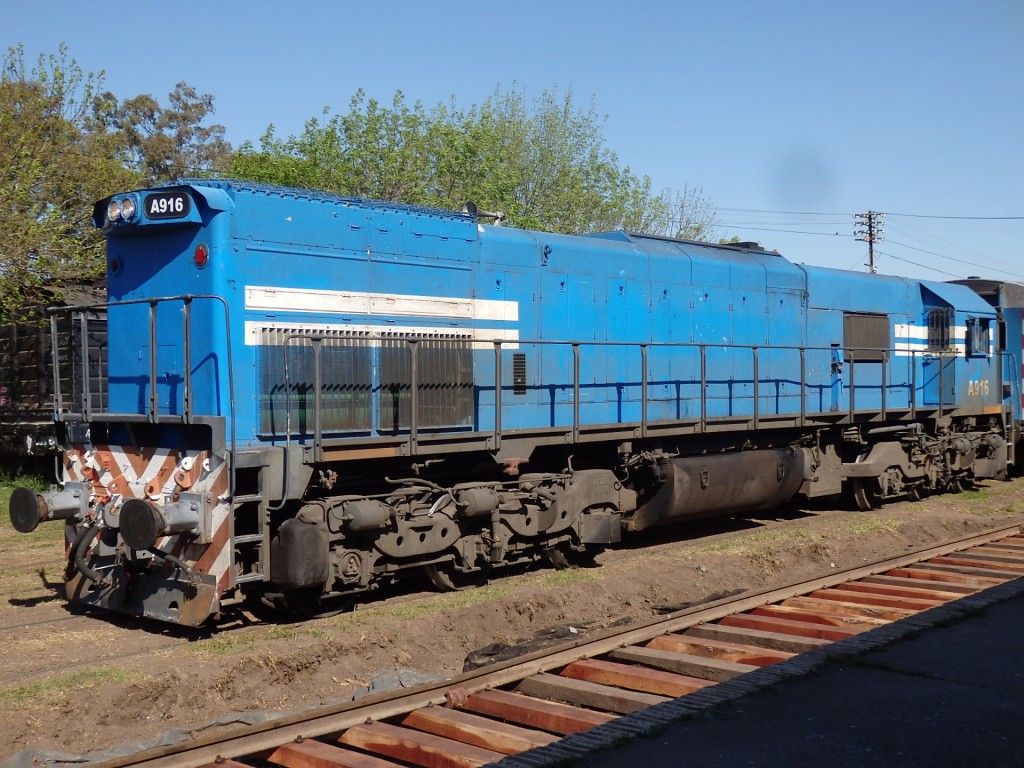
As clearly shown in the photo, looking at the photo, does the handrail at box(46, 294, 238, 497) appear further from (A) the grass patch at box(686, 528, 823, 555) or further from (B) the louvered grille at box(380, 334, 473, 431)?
(A) the grass patch at box(686, 528, 823, 555)

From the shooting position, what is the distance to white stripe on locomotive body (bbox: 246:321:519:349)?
323 inches

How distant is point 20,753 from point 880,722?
179 inches

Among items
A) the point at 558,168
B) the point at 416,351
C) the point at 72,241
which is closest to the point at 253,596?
the point at 416,351

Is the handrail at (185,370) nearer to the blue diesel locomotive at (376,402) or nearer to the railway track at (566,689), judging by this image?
the blue diesel locomotive at (376,402)

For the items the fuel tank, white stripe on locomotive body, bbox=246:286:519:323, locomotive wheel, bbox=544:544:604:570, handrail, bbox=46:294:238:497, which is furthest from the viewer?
the fuel tank

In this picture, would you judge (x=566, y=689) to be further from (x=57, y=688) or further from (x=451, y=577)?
(x=451, y=577)

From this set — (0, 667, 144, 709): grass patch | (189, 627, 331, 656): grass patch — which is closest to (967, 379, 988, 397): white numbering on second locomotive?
(189, 627, 331, 656): grass patch

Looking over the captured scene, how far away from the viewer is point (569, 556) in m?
10.8

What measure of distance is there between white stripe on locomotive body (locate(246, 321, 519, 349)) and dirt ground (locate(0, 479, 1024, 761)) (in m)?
2.38

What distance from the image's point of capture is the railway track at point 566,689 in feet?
15.9

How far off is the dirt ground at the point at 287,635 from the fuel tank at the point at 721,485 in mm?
483

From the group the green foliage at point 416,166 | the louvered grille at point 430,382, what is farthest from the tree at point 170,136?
the louvered grille at point 430,382

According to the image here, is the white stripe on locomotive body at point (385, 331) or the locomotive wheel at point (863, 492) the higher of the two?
the white stripe on locomotive body at point (385, 331)

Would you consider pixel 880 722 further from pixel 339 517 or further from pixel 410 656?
pixel 339 517
